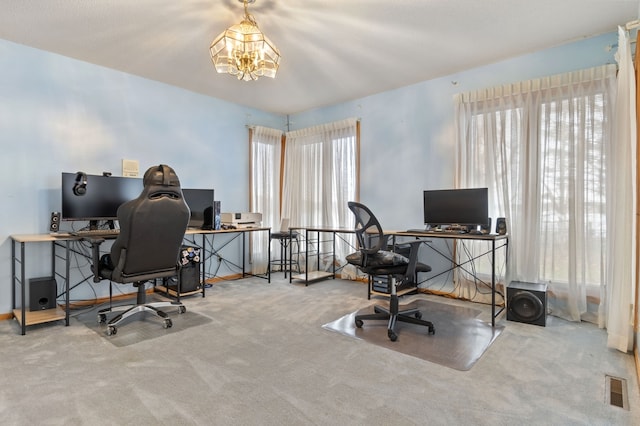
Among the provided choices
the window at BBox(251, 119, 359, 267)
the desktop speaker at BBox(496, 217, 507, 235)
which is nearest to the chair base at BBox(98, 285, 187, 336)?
the window at BBox(251, 119, 359, 267)

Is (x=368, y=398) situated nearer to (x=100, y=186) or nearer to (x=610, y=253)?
(x=610, y=253)

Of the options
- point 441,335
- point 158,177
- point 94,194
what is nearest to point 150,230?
point 158,177

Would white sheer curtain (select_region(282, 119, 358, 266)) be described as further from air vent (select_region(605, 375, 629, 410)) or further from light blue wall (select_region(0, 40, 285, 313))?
→ air vent (select_region(605, 375, 629, 410))

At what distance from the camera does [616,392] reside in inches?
69.9

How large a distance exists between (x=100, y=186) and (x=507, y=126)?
13.6 feet

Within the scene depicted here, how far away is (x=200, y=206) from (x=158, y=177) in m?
1.55

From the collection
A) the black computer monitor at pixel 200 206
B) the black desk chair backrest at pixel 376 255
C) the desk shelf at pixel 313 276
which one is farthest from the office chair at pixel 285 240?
the black desk chair backrest at pixel 376 255

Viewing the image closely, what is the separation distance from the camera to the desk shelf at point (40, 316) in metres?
2.68

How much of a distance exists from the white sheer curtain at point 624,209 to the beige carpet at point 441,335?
77cm

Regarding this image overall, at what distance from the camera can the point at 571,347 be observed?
2.38 meters

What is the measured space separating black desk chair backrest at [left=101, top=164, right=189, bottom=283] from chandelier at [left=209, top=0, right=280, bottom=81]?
97 centimetres

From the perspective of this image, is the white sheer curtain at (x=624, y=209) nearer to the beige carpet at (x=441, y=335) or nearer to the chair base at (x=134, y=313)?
the beige carpet at (x=441, y=335)

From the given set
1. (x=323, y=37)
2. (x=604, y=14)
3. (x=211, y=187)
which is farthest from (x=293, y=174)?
(x=604, y=14)

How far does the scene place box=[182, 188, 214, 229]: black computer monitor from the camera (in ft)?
13.3
